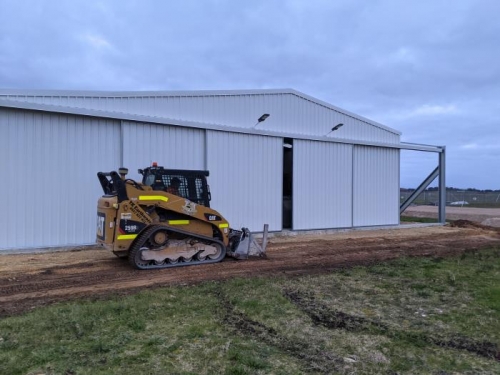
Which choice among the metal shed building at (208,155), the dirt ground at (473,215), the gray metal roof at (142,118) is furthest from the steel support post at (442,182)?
the gray metal roof at (142,118)

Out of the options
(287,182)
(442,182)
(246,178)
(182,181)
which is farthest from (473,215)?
(182,181)

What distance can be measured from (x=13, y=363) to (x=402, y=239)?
48.2 ft

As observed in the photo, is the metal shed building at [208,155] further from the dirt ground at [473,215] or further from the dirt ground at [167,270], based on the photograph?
the dirt ground at [473,215]

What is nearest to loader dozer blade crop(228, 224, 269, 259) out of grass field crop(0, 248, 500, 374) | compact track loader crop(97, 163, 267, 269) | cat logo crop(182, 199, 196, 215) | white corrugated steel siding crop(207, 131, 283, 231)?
compact track loader crop(97, 163, 267, 269)

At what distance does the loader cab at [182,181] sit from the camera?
31.9 ft

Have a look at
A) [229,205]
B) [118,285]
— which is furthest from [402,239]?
[118,285]

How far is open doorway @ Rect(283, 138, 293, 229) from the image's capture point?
1745 cm

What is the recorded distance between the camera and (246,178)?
1573 cm

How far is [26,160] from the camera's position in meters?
11.5

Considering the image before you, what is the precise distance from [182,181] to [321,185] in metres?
9.16

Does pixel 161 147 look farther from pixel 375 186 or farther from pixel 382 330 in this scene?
pixel 375 186

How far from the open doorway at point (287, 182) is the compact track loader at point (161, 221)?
7.06 m

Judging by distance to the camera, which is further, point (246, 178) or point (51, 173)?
point (246, 178)

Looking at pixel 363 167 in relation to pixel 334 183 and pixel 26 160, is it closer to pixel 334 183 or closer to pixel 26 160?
pixel 334 183
